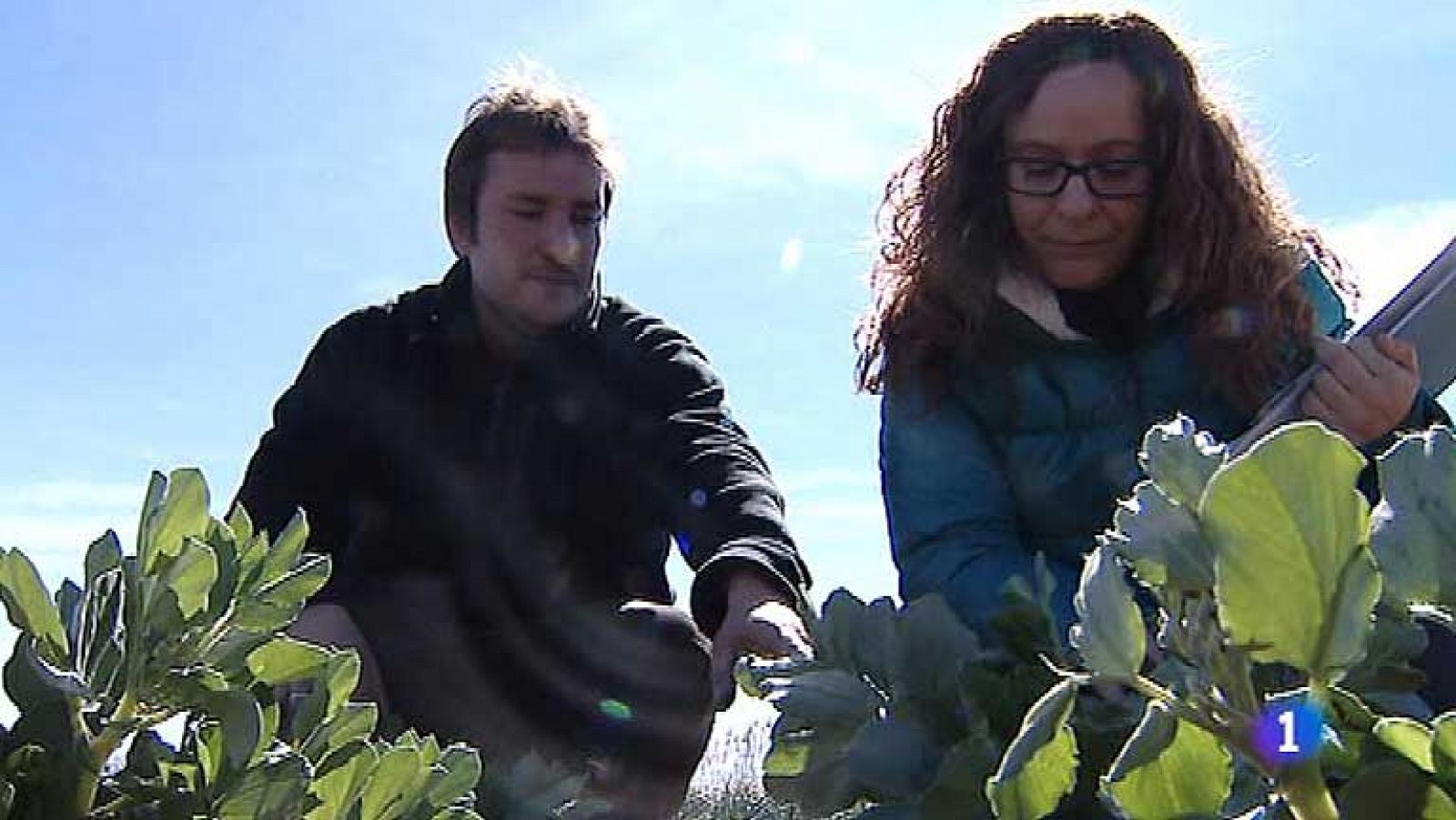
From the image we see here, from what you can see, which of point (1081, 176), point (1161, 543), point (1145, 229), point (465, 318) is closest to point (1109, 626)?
point (1161, 543)

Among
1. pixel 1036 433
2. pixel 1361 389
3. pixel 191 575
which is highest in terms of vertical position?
pixel 1036 433

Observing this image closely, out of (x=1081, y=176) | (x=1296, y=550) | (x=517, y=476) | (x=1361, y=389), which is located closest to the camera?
(x=1296, y=550)

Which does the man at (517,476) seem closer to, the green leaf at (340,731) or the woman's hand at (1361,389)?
the woman's hand at (1361,389)

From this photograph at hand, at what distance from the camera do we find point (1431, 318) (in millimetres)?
1074

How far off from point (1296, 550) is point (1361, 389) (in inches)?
40.1

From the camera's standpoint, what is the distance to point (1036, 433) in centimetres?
204

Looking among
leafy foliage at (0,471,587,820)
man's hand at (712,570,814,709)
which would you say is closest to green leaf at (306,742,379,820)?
leafy foliage at (0,471,587,820)

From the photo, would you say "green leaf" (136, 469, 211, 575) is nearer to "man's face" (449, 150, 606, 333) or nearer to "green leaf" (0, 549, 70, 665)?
"green leaf" (0, 549, 70, 665)

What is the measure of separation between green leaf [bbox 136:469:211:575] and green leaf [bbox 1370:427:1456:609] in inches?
13.9

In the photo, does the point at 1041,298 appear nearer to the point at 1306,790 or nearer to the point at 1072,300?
the point at 1072,300

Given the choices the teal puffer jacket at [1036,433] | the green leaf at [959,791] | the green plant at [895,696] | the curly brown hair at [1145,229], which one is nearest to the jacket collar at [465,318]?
the curly brown hair at [1145,229]

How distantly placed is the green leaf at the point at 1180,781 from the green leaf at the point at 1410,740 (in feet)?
0.11

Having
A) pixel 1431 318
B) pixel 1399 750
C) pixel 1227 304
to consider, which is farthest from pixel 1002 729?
pixel 1227 304

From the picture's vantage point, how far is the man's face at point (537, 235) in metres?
2.94
